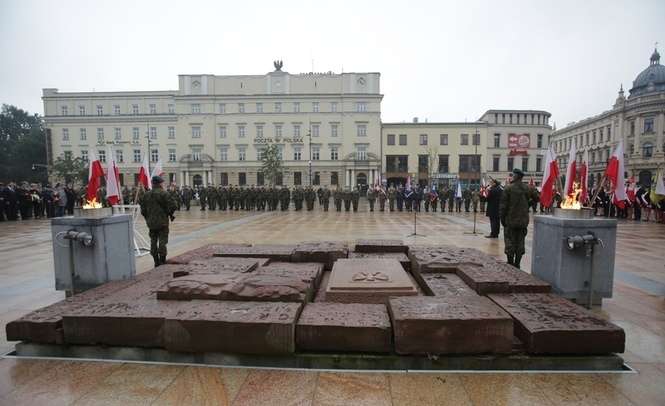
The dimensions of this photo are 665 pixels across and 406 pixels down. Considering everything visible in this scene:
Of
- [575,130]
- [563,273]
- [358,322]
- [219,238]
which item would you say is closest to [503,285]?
[563,273]

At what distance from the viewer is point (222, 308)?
3.44 meters

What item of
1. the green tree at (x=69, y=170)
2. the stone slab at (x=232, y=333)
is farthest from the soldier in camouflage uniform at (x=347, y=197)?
the green tree at (x=69, y=170)

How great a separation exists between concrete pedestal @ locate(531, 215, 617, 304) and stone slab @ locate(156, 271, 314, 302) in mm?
3273

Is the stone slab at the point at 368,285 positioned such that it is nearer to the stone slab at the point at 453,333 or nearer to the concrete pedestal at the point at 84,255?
the stone slab at the point at 453,333

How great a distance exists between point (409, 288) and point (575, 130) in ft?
275

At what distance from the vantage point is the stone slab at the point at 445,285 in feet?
13.7

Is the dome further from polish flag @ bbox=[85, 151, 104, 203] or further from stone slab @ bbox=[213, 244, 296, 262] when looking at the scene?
polish flag @ bbox=[85, 151, 104, 203]

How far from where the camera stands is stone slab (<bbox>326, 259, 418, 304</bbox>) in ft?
Answer: 13.4

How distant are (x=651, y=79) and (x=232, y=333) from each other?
8800 centimetres

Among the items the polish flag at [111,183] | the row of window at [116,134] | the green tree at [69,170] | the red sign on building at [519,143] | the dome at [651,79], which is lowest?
the polish flag at [111,183]

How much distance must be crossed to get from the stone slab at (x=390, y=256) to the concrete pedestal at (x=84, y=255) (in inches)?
144

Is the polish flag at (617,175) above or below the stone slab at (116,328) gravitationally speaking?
above

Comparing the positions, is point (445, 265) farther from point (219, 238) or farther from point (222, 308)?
point (219, 238)

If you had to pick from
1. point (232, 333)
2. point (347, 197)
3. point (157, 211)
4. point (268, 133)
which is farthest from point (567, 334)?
point (268, 133)
